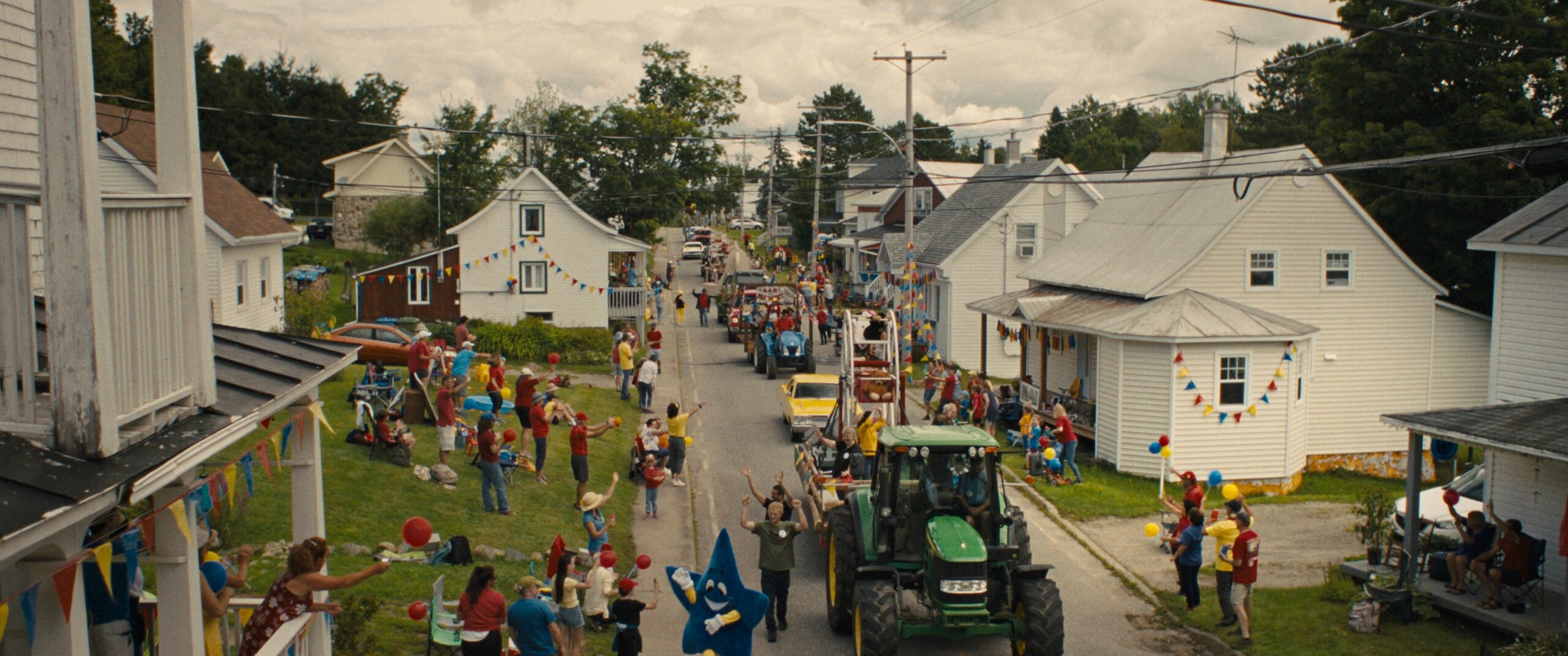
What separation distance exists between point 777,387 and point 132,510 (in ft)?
77.9

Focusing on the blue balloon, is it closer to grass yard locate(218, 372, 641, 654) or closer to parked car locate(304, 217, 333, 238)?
grass yard locate(218, 372, 641, 654)

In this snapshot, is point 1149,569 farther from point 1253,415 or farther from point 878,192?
point 878,192

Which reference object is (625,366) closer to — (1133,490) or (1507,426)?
(1133,490)

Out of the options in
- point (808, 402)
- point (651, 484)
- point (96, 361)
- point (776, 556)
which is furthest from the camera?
point (808, 402)

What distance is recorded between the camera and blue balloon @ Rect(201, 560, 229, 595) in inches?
371

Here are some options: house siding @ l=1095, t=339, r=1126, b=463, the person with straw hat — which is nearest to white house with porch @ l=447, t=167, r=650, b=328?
house siding @ l=1095, t=339, r=1126, b=463

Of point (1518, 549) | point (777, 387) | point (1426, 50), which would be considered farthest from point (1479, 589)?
point (1426, 50)

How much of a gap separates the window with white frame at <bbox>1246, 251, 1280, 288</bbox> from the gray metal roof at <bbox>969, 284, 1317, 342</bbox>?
33.3 inches

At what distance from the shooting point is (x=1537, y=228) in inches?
758

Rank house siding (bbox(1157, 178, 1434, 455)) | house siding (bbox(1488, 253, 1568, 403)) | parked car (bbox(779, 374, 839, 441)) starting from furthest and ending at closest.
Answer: house siding (bbox(1157, 178, 1434, 455)) → parked car (bbox(779, 374, 839, 441)) → house siding (bbox(1488, 253, 1568, 403))

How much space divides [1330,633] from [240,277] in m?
27.9

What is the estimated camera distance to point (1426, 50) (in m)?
35.4

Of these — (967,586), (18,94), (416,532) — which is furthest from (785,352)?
(18,94)

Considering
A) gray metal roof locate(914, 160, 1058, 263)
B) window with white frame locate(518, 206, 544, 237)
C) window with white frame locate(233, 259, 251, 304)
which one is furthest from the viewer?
gray metal roof locate(914, 160, 1058, 263)
